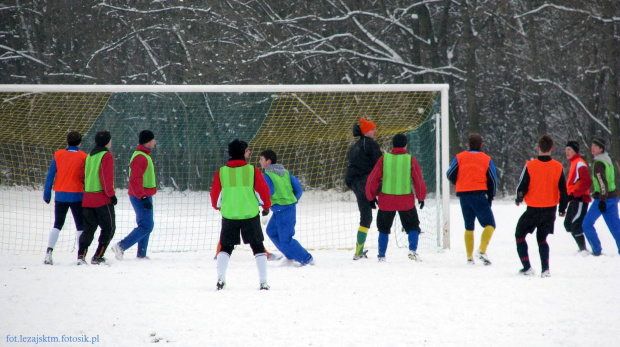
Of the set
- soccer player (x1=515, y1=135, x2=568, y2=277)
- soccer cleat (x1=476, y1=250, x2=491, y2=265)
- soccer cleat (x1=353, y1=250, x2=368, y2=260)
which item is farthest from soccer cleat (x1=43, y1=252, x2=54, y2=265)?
soccer player (x1=515, y1=135, x2=568, y2=277)

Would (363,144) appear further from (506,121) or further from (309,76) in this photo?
(506,121)

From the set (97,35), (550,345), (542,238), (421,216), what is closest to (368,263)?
(542,238)

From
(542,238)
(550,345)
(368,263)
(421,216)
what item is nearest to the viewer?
(550,345)

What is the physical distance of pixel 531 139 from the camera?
80.6ft

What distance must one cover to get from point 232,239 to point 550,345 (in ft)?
9.80

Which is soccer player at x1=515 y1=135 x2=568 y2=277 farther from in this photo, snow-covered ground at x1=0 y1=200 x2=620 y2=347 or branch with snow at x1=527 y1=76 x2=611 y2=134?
branch with snow at x1=527 y1=76 x2=611 y2=134

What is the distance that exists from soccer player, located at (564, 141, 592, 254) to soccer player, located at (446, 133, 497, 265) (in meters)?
1.27

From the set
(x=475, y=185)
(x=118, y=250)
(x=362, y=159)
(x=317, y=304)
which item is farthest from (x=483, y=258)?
(x=118, y=250)

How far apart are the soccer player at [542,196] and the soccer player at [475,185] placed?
34.3 inches

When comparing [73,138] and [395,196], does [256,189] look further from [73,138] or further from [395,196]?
[73,138]

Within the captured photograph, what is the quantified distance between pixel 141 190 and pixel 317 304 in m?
3.37

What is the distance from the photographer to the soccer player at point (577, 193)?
831cm

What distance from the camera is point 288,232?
7707 millimetres

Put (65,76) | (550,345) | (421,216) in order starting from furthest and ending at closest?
(65,76), (421,216), (550,345)
